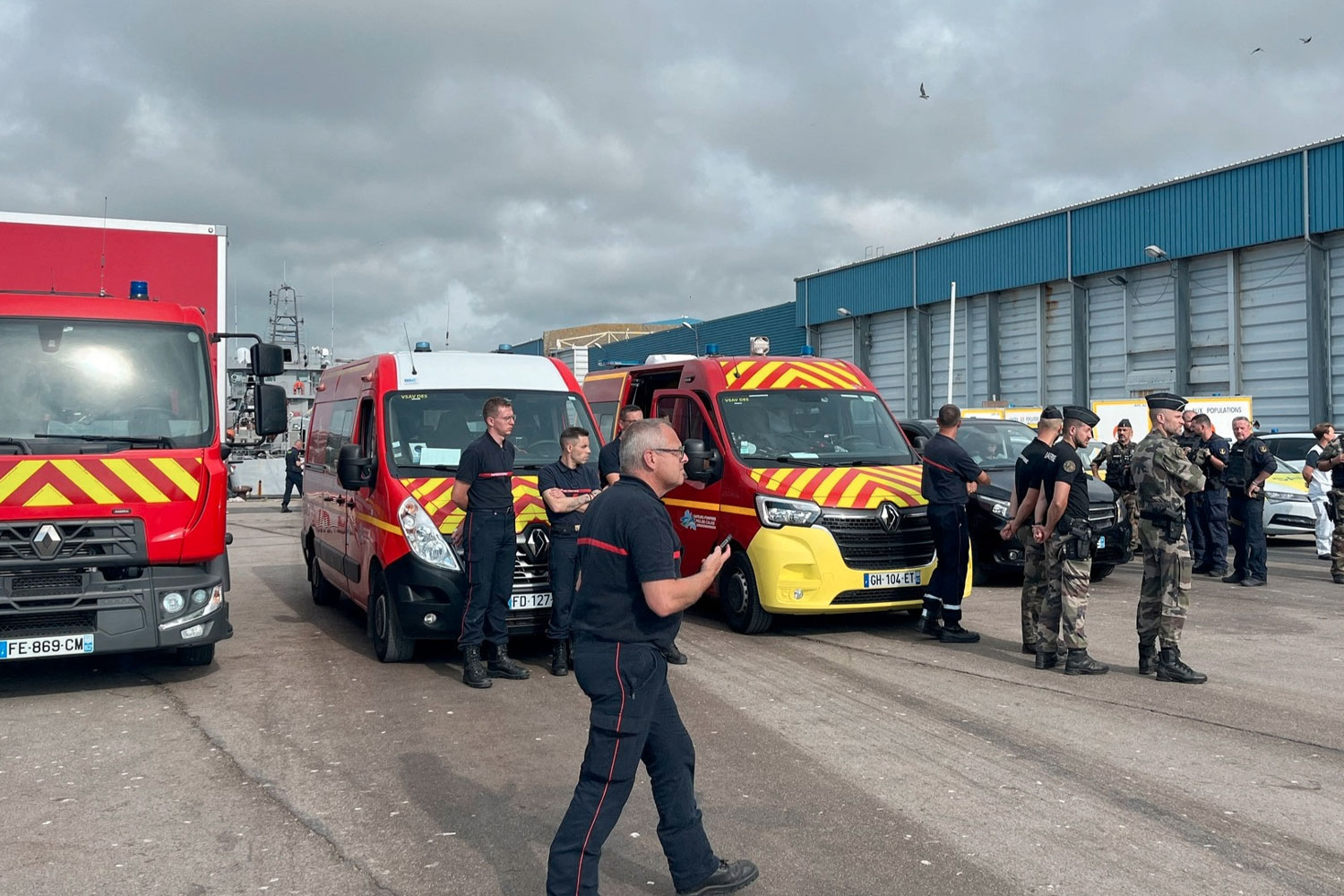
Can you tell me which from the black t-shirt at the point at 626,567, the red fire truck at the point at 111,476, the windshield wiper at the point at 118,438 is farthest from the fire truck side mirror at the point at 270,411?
the black t-shirt at the point at 626,567

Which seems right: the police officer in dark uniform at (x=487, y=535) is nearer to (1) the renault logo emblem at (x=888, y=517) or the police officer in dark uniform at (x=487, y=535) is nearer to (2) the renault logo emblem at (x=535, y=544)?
(2) the renault logo emblem at (x=535, y=544)

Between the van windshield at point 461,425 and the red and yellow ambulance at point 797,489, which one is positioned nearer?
the van windshield at point 461,425

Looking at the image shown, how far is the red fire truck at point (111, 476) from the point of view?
7.06 meters

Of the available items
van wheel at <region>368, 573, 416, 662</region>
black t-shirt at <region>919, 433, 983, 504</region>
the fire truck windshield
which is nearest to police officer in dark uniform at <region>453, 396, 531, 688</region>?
van wheel at <region>368, 573, 416, 662</region>

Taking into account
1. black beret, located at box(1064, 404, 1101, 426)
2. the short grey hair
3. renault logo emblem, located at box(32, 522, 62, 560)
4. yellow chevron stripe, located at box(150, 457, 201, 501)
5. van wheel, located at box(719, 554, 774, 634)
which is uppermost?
black beret, located at box(1064, 404, 1101, 426)

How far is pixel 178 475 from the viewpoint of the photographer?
24.3 ft

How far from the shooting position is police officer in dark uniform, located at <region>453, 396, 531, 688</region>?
299 inches

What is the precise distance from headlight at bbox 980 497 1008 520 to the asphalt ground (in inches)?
113

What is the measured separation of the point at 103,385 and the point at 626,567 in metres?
5.28

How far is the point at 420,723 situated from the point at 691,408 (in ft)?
15.0

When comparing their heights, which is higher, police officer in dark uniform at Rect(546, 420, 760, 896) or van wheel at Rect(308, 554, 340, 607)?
police officer in dark uniform at Rect(546, 420, 760, 896)

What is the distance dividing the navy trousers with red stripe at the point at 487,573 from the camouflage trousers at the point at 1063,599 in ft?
12.1

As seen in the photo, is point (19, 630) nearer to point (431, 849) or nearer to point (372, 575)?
point (372, 575)

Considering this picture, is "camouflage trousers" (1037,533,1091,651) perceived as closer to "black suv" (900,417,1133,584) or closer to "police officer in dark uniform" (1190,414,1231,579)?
"black suv" (900,417,1133,584)
